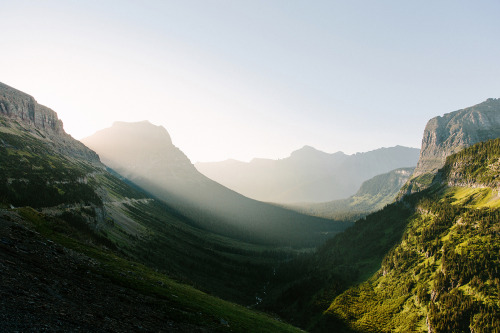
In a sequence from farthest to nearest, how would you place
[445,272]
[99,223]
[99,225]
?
[99,223]
[99,225]
[445,272]

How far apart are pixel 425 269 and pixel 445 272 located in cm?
1127

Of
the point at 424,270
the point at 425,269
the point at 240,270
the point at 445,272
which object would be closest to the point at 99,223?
the point at 240,270

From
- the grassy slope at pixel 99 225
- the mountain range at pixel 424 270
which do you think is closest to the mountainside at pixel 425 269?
the mountain range at pixel 424 270

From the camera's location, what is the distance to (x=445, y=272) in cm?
8181

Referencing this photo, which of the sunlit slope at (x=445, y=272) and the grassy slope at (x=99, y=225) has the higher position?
the sunlit slope at (x=445, y=272)

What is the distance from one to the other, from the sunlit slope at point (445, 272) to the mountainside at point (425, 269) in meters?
0.24

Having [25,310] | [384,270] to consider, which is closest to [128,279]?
[25,310]

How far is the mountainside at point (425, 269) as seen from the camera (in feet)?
235

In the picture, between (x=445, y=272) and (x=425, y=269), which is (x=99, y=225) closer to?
(x=425, y=269)

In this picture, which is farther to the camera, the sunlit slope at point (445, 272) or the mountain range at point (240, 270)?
the sunlit slope at point (445, 272)

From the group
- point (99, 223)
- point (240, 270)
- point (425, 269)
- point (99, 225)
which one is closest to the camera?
point (425, 269)

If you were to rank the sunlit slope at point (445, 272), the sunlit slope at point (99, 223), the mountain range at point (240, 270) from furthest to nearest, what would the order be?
the sunlit slope at point (99, 223), the sunlit slope at point (445, 272), the mountain range at point (240, 270)

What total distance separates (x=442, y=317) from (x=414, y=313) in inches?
445

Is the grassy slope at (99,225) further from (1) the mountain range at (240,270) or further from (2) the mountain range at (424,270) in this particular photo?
(2) the mountain range at (424,270)
